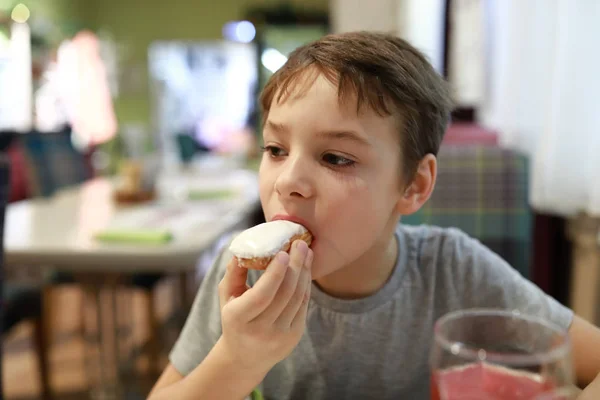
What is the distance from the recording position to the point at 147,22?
800 cm

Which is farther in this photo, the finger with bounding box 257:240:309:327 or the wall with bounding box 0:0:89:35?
the wall with bounding box 0:0:89:35

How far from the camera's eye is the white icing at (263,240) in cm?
60

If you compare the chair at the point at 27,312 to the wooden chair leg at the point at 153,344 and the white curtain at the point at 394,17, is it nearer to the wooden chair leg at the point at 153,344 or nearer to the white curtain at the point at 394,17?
the wooden chair leg at the point at 153,344

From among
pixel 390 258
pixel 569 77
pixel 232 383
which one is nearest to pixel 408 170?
pixel 390 258

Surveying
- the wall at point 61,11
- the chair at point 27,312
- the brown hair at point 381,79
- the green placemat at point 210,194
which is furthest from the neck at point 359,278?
the wall at point 61,11

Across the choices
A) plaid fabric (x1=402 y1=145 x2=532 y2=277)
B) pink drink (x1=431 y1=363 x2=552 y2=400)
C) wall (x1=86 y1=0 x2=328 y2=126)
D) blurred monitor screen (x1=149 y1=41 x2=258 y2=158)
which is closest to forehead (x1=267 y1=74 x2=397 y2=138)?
pink drink (x1=431 y1=363 x2=552 y2=400)

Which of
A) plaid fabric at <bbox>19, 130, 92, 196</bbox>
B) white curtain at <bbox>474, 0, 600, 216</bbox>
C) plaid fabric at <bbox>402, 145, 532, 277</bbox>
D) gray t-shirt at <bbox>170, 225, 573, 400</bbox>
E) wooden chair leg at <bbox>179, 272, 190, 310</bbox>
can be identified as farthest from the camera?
plaid fabric at <bbox>19, 130, 92, 196</bbox>

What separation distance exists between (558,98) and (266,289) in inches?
36.2

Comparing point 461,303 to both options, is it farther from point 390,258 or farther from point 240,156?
point 240,156

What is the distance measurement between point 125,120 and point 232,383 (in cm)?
810

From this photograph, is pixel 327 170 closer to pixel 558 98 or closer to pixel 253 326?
pixel 253 326

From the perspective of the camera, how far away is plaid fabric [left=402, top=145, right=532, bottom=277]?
1.39 m

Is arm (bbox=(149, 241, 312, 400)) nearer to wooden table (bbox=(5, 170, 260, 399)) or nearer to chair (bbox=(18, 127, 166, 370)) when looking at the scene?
wooden table (bbox=(5, 170, 260, 399))

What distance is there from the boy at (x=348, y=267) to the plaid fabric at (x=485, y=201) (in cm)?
49
